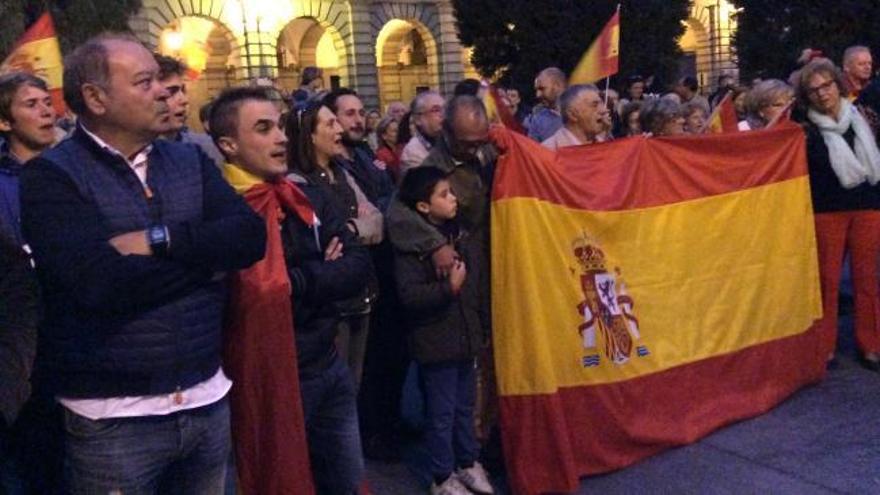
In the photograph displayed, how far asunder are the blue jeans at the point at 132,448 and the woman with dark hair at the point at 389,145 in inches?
175

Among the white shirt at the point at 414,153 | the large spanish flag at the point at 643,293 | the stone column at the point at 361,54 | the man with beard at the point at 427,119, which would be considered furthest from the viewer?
the stone column at the point at 361,54

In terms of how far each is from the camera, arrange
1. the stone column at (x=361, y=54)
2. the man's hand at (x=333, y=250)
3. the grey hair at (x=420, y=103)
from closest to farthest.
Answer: the man's hand at (x=333, y=250)
the grey hair at (x=420, y=103)
the stone column at (x=361, y=54)

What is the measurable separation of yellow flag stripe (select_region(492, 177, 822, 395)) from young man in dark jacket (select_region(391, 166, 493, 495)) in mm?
134

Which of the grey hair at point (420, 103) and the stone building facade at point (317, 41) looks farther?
the stone building facade at point (317, 41)

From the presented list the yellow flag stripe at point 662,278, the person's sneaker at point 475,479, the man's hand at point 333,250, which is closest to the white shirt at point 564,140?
the yellow flag stripe at point 662,278

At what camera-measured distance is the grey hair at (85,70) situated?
2.62 meters

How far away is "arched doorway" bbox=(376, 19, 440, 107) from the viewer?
3694 centimetres

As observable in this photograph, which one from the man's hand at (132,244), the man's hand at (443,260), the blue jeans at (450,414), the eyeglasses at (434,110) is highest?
the eyeglasses at (434,110)

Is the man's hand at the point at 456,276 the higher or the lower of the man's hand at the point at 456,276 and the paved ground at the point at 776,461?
the higher

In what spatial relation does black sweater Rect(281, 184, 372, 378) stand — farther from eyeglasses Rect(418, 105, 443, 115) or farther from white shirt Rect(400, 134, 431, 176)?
eyeglasses Rect(418, 105, 443, 115)

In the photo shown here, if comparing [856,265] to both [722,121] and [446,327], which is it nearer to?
[722,121]

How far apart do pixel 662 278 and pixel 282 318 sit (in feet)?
8.18

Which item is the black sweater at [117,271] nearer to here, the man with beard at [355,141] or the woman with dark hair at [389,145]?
the man with beard at [355,141]

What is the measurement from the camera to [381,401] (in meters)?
5.62
